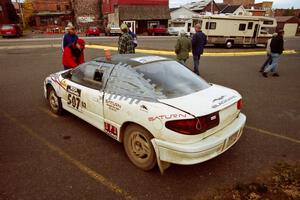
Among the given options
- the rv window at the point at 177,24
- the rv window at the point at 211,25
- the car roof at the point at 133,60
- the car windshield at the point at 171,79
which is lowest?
the car windshield at the point at 171,79

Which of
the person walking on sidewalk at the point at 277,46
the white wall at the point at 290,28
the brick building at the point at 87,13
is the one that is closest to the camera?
the person walking on sidewalk at the point at 277,46

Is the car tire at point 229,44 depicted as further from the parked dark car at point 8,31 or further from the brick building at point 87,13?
the brick building at point 87,13

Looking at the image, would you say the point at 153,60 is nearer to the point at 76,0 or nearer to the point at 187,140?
the point at 187,140

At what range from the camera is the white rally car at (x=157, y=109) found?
2809 millimetres

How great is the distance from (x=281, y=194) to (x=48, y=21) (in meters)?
60.3

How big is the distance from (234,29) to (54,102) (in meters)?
17.0

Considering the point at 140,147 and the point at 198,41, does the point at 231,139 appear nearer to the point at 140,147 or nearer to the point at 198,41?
the point at 140,147

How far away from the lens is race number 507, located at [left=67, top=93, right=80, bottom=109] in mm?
4251

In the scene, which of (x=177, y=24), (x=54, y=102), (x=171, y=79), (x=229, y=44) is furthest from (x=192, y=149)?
(x=177, y=24)

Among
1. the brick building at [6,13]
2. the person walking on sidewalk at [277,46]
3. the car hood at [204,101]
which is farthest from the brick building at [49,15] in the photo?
the car hood at [204,101]

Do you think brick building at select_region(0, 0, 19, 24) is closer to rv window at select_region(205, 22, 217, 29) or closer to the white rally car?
rv window at select_region(205, 22, 217, 29)

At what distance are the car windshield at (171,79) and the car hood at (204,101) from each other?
0.44 ft

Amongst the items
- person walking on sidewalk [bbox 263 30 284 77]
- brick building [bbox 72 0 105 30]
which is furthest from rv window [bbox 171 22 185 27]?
person walking on sidewalk [bbox 263 30 284 77]

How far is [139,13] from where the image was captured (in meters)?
38.8
